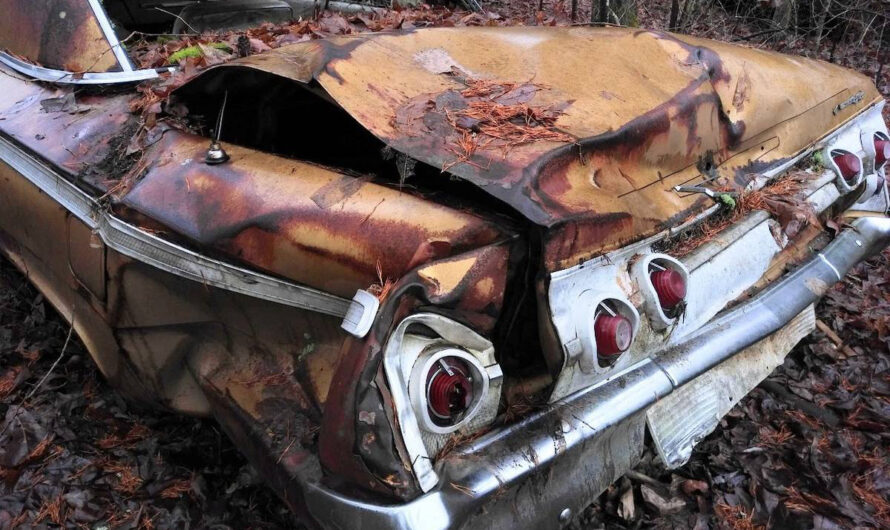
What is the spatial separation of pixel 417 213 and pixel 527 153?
33 cm

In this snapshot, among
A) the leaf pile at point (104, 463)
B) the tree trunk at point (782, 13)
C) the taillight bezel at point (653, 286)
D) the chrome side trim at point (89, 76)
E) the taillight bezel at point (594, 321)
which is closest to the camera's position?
the taillight bezel at point (594, 321)

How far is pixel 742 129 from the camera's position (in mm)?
2268

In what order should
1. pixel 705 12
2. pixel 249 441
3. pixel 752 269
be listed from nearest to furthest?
pixel 249 441
pixel 752 269
pixel 705 12

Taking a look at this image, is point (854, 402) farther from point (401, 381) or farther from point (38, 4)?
point (38, 4)

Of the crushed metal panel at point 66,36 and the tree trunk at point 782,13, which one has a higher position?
the crushed metal panel at point 66,36

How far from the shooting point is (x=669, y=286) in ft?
5.70

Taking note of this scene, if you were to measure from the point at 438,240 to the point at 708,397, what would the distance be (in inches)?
46.4

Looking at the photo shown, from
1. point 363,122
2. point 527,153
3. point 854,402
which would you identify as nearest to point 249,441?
point 363,122

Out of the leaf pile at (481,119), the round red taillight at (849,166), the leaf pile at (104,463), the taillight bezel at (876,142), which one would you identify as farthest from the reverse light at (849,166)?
the leaf pile at (104,463)

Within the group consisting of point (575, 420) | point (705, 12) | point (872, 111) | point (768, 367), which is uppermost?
point (872, 111)

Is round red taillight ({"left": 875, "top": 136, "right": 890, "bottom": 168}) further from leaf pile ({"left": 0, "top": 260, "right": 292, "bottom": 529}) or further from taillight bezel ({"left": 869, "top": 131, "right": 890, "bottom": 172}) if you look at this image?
leaf pile ({"left": 0, "top": 260, "right": 292, "bottom": 529})

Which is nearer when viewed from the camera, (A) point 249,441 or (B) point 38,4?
(A) point 249,441

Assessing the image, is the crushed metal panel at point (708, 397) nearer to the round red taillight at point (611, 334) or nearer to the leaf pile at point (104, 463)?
the round red taillight at point (611, 334)

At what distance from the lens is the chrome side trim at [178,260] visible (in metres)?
1.77
